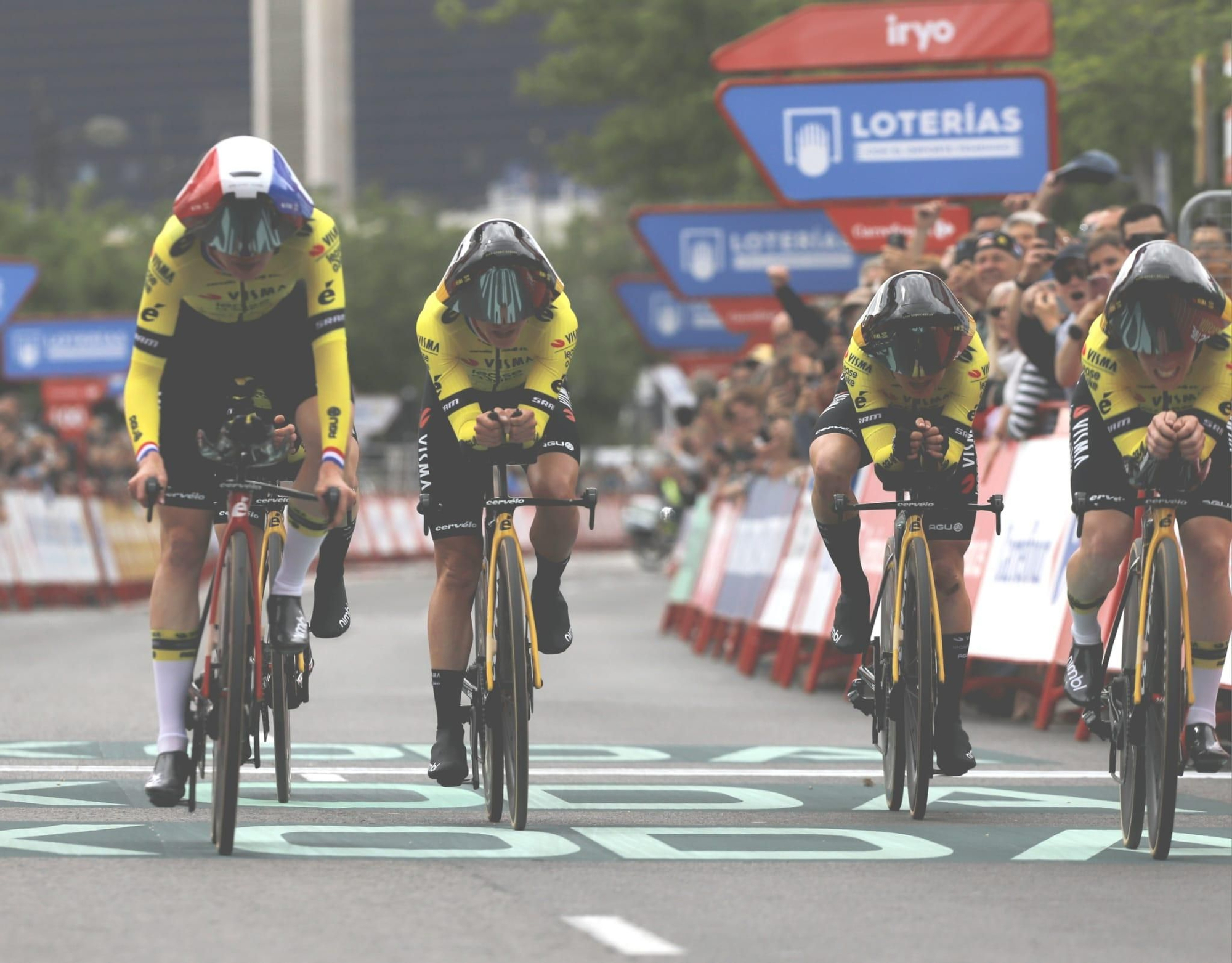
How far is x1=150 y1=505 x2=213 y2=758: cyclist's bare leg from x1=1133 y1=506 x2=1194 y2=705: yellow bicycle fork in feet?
9.32

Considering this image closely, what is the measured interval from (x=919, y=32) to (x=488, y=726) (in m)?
13.1

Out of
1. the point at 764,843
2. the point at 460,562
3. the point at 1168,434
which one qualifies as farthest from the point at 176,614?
the point at 1168,434

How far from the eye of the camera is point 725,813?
8.43 metres

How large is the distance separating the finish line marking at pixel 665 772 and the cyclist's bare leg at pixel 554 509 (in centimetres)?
159

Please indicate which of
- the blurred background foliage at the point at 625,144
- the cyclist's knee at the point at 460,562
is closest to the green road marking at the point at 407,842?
the cyclist's knee at the point at 460,562

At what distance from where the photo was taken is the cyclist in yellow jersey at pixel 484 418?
7.95 metres

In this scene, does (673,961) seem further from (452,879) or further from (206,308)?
(206,308)

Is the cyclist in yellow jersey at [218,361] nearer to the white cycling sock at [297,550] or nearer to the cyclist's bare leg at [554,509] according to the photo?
the white cycling sock at [297,550]

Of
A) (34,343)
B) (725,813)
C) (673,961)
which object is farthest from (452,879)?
(34,343)

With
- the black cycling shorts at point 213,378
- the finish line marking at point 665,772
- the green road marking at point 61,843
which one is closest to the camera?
the green road marking at point 61,843

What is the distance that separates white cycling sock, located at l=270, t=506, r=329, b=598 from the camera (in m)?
8.00

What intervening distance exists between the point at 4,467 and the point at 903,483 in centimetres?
2159

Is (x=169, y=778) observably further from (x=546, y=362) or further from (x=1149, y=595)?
(x=1149, y=595)

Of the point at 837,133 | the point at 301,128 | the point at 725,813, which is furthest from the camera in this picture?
the point at 301,128
